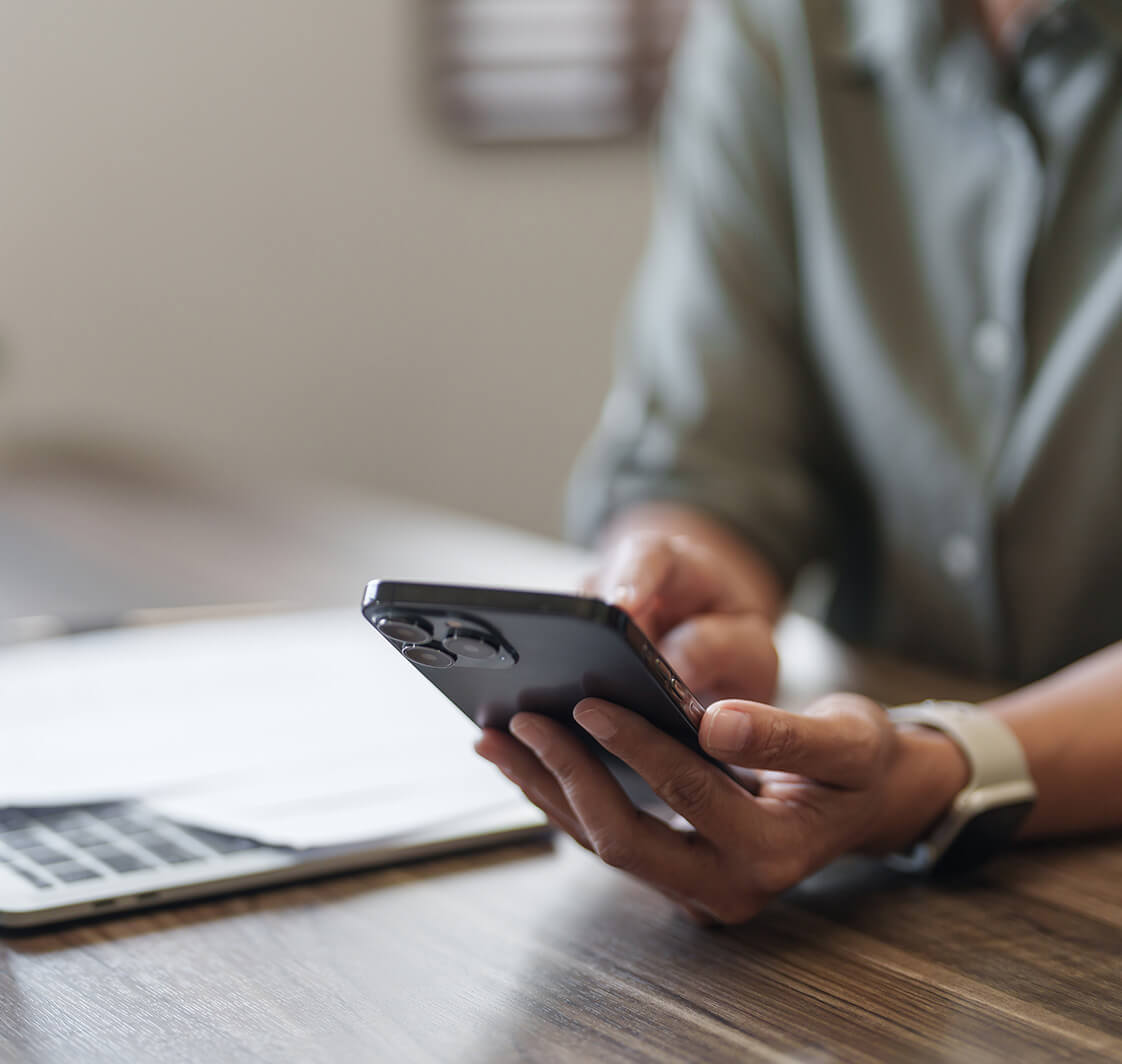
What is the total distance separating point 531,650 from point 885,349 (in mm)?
623

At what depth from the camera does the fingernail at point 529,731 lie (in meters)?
0.49

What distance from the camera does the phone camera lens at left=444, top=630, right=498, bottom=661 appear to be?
1.41 feet

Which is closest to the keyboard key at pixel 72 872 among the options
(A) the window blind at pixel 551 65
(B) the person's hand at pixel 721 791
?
(B) the person's hand at pixel 721 791

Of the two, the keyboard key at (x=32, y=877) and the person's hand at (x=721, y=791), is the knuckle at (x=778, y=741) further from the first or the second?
the keyboard key at (x=32, y=877)

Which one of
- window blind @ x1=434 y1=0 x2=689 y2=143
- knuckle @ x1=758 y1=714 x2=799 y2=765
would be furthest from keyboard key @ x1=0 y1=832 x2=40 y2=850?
window blind @ x1=434 y1=0 x2=689 y2=143

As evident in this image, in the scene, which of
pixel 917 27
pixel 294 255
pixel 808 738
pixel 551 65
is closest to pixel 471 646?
pixel 808 738

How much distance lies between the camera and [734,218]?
109 cm

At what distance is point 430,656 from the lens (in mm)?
457

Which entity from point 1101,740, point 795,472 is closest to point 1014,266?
point 795,472

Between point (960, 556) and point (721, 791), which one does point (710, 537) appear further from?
point (721, 791)

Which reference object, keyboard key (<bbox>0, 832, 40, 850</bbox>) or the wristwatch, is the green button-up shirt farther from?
keyboard key (<bbox>0, 832, 40, 850</bbox>)

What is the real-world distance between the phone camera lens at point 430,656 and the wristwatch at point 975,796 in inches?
8.4

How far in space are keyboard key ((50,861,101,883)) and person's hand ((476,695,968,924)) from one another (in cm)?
16

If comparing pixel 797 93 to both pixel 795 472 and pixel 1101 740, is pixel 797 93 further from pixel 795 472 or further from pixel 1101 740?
pixel 1101 740
